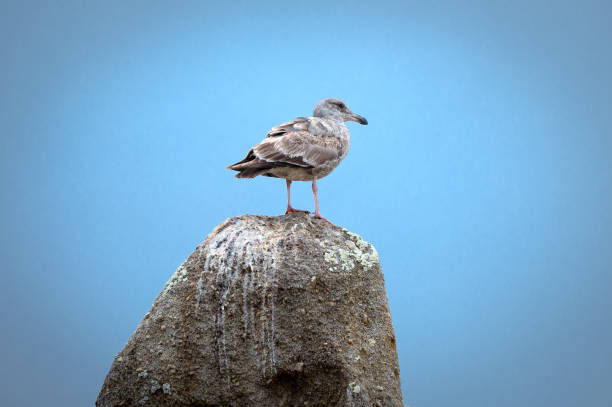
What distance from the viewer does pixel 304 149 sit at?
19.0 feet

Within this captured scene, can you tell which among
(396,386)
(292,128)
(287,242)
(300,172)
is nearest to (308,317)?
(287,242)

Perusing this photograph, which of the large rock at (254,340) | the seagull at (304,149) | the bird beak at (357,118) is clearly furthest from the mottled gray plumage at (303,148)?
the large rock at (254,340)

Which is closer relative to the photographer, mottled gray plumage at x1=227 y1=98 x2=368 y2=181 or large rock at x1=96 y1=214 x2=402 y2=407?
large rock at x1=96 y1=214 x2=402 y2=407

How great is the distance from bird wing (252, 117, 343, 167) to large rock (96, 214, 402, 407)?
34.4 inches

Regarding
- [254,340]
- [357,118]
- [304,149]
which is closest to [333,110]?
[357,118]

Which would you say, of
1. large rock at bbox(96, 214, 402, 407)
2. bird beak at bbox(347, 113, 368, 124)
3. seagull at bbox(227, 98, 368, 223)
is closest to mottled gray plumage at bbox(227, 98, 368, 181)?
seagull at bbox(227, 98, 368, 223)

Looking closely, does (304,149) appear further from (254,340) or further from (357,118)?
(254,340)

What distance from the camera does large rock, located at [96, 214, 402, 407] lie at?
16.6ft

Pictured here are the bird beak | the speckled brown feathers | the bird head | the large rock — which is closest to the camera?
the large rock

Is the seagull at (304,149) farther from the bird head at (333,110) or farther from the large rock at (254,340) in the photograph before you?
the large rock at (254,340)

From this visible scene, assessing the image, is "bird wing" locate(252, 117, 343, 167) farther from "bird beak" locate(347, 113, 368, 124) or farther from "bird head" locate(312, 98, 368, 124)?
"bird beak" locate(347, 113, 368, 124)

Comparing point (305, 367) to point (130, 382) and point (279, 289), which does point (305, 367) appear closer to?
point (279, 289)

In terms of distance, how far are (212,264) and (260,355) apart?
94cm

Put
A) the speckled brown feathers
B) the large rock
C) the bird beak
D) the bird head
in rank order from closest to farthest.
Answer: the large rock, the speckled brown feathers, the bird head, the bird beak
